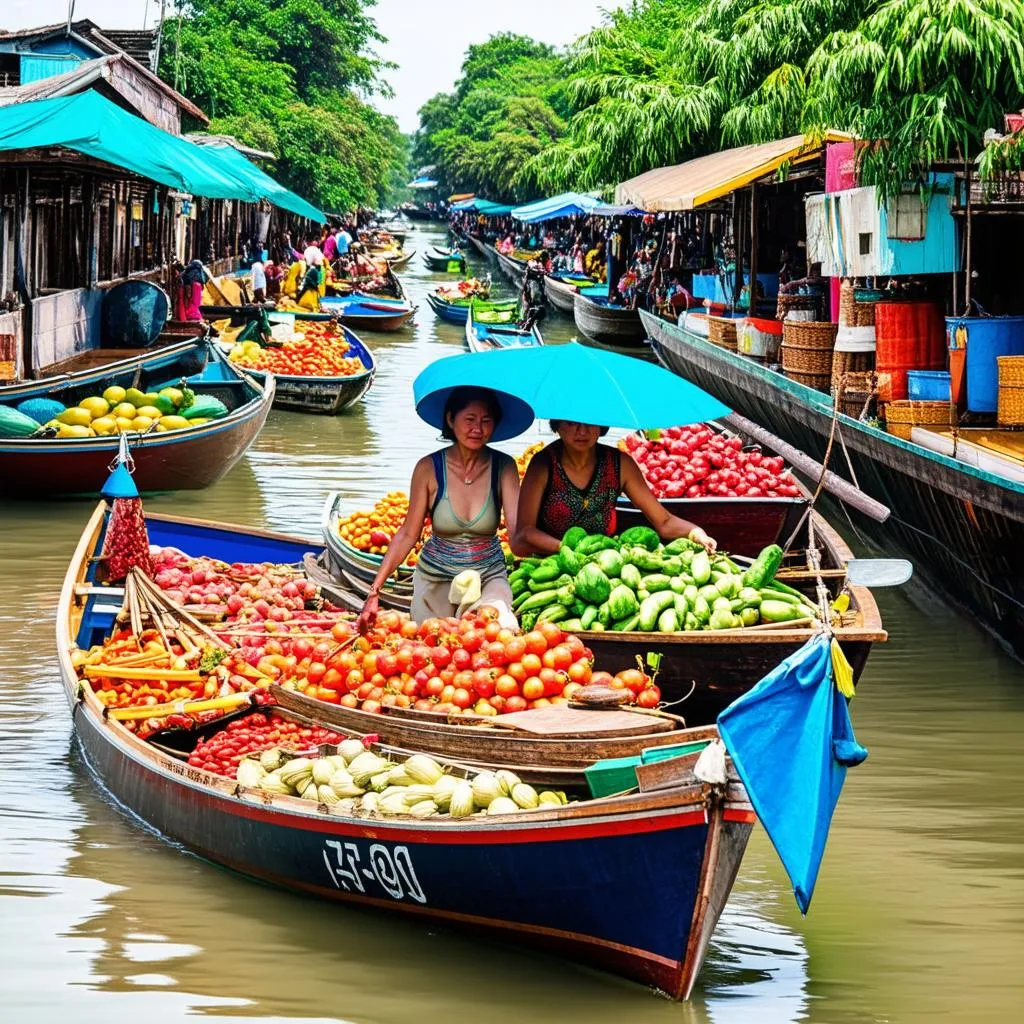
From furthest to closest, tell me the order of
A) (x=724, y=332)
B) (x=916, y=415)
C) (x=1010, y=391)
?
1. (x=724, y=332)
2. (x=916, y=415)
3. (x=1010, y=391)

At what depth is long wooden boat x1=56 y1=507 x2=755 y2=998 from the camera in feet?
15.5

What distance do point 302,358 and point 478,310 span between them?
9.99 m

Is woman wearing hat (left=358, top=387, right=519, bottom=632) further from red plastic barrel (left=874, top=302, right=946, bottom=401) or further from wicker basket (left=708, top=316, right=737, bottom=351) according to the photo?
wicker basket (left=708, top=316, right=737, bottom=351)

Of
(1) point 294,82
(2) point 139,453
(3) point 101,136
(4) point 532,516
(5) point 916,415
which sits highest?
(1) point 294,82

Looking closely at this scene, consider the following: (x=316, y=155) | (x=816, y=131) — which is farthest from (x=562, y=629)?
(x=316, y=155)

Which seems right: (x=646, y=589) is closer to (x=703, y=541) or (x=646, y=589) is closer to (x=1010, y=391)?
(x=703, y=541)

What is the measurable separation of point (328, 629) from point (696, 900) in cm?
374

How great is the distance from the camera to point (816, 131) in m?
14.9

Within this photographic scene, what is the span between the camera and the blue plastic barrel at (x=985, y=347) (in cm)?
1075

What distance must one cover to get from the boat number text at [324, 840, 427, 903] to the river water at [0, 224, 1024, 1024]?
0.23 meters

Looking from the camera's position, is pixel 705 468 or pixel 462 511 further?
pixel 705 468

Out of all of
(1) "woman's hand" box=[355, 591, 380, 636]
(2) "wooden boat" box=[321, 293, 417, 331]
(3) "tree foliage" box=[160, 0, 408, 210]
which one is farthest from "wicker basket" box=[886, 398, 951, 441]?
(3) "tree foliage" box=[160, 0, 408, 210]

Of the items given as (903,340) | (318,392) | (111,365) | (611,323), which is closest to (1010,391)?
(903,340)

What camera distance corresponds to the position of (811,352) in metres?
14.5
